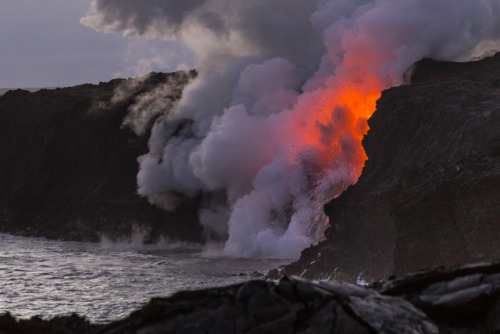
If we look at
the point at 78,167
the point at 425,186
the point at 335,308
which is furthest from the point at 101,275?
the point at 78,167

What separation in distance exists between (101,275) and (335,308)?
33846 millimetres

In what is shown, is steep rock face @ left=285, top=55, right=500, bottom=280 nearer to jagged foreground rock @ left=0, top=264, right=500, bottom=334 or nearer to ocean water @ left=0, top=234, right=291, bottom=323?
ocean water @ left=0, top=234, right=291, bottom=323

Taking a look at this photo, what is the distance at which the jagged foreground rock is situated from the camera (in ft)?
30.4

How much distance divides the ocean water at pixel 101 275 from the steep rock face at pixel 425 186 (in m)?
7.35

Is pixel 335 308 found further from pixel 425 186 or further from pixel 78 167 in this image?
pixel 78 167

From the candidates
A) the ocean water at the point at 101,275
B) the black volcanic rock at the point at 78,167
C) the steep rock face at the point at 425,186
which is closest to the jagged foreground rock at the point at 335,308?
the steep rock face at the point at 425,186

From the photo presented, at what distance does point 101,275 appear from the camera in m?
41.1

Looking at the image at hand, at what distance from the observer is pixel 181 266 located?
44719mm

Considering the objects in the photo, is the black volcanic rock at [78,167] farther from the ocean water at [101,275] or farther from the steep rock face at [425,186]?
the steep rock face at [425,186]

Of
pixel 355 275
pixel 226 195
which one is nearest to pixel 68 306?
pixel 355 275

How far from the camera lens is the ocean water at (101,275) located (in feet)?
97.3

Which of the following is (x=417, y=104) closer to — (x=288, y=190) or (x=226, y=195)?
(x=288, y=190)

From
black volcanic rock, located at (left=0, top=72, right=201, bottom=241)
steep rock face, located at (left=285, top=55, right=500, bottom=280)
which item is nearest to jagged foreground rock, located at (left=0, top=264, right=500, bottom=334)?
steep rock face, located at (left=285, top=55, right=500, bottom=280)

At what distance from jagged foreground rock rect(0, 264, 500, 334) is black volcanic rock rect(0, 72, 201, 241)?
184 feet
